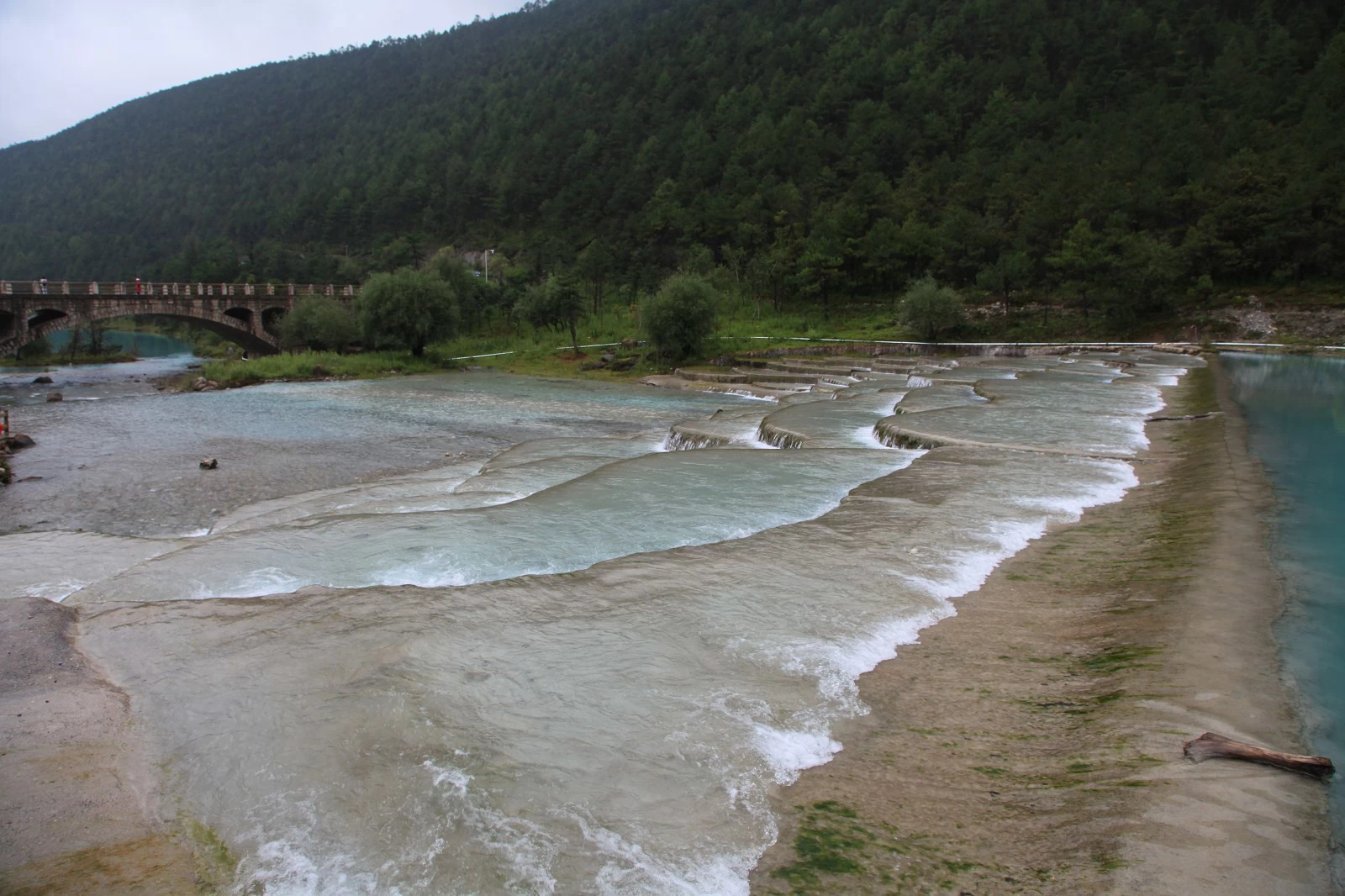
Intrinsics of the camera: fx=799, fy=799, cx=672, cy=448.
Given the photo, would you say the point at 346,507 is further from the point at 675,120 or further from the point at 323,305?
the point at 675,120

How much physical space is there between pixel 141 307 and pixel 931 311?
63.8m

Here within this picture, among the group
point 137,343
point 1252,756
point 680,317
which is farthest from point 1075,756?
point 137,343

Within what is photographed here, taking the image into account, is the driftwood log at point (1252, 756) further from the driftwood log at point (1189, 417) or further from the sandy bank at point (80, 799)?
the driftwood log at point (1189, 417)

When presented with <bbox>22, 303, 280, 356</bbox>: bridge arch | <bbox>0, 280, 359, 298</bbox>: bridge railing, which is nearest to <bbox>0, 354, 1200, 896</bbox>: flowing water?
<bbox>0, 280, 359, 298</bbox>: bridge railing

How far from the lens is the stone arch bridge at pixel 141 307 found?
60656 millimetres

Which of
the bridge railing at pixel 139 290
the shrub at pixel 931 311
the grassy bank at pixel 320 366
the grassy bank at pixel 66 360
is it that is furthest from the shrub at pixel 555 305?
the grassy bank at pixel 66 360

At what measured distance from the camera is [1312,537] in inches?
446

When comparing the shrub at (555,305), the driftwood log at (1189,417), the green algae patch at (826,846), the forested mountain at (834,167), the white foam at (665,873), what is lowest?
the white foam at (665,873)

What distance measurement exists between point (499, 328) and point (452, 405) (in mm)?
48440

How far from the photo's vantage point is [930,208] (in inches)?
3563

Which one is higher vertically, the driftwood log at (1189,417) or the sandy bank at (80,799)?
the driftwood log at (1189,417)

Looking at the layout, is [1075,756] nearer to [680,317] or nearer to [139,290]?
[680,317]

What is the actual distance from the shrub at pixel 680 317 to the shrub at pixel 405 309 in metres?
16.9

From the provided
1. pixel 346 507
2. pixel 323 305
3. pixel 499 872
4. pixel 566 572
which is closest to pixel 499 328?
pixel 323 305
